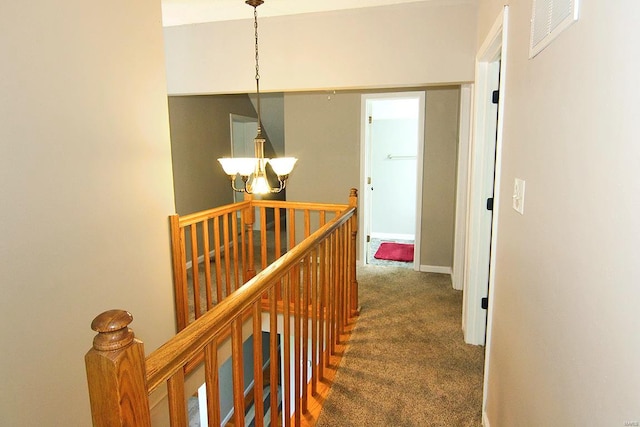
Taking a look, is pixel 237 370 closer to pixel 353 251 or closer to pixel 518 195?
pixel 518 195

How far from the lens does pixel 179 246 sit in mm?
2529

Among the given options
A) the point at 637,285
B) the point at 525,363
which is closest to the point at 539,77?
the point at 637,285

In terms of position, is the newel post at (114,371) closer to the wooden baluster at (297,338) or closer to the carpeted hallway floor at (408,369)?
the wooden baluster at (297,338)

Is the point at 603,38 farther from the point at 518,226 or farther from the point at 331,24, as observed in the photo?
the point at 331,24

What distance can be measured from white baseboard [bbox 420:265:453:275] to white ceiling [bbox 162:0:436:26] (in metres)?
2.75

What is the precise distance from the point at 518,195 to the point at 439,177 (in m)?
2.89

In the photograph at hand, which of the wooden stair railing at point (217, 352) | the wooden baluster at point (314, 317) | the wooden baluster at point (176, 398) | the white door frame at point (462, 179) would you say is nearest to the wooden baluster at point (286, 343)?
the wooden stair railing at point (217, 352)

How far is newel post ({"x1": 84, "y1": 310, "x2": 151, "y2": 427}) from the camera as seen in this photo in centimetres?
74

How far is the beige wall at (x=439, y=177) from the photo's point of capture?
4207 millimetres

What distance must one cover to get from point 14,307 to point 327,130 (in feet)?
12.0

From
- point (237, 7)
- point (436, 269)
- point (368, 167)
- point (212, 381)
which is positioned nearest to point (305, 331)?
point (212, 381)

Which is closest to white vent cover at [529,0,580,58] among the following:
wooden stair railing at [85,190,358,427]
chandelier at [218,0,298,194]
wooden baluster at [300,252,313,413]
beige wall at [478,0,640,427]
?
beige wall at [478,0,640,427]

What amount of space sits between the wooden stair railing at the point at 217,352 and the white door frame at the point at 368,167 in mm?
1870

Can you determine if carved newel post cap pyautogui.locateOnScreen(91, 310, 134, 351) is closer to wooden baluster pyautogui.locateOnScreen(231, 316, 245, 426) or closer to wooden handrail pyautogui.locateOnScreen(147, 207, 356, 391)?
wooden handrail pyautogui.locateOnScreen(147, 207, 356, 391)
